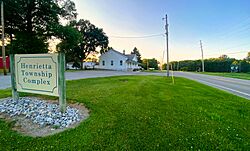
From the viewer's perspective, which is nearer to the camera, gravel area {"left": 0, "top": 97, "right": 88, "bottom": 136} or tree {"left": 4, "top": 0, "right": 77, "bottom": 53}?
gravel area {"left": 0, "top": 97, "right": 88, "bottom": 136}

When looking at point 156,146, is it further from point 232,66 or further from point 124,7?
point 232,66

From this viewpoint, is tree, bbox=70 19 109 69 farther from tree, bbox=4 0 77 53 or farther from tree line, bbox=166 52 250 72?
tree line, bbox=166 52 250 72

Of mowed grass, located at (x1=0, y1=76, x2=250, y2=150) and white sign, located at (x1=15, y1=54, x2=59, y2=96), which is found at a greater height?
white sign, located at (x1=15, y1=54, x2=59, y2=96)

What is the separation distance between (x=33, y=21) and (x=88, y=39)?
2311 cm

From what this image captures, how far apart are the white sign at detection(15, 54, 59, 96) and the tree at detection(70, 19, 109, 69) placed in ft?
153

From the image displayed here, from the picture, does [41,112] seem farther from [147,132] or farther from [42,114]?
[147,132]

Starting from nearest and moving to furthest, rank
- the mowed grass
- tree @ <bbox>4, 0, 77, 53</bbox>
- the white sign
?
the mowed grass
the white sign
tree @ <bbox>4, 0, 77, 53</bbox>

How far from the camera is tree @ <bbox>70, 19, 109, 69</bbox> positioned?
51781 millimetres

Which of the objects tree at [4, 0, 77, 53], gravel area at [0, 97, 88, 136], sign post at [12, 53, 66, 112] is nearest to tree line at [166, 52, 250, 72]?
tree at [4, 0, 77, 53]

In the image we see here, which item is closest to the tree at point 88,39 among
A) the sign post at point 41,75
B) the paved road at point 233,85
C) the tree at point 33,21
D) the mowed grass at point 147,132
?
the tree at point 33,21

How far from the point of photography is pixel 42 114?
4.86 metres

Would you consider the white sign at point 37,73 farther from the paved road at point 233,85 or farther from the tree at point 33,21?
the tree at point 33,21

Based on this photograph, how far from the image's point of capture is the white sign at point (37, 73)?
527 centimetres

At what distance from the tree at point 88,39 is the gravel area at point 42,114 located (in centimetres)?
4719
